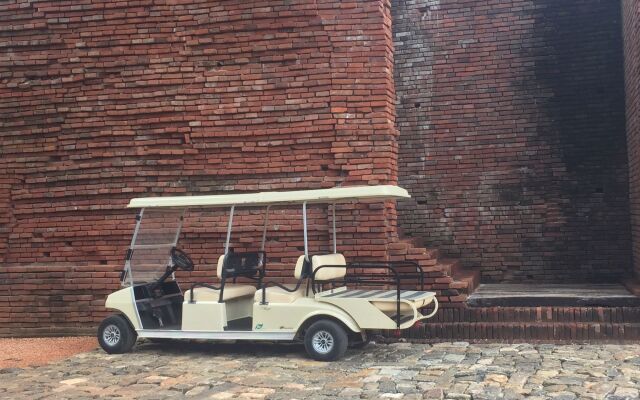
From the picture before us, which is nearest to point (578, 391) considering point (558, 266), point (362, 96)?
point (362, 96)

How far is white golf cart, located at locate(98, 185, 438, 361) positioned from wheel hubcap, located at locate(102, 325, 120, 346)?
0.4 inches

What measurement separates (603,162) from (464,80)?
2.33 metres

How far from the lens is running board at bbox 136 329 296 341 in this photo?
657 centimetres

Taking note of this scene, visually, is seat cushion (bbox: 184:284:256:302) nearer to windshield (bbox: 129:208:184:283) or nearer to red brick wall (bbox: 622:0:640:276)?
windshield (bbox: 129:208:184:283)

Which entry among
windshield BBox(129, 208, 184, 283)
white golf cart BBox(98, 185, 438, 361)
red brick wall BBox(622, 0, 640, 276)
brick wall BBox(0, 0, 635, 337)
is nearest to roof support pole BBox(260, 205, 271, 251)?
white golf cart BBox(98, 185, 438, 361)

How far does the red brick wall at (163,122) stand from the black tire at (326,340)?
5.22 feet

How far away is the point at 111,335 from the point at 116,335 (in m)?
0.06

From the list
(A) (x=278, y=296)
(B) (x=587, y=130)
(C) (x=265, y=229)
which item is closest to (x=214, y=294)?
(A) (x=278, y=296)

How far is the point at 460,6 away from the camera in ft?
33.3

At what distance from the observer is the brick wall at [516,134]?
31.2ft

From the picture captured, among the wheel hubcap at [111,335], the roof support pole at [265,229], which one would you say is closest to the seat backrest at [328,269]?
the roof support pole at [265,229]

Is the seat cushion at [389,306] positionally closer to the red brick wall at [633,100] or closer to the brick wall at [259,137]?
the brick wall at [259,137]

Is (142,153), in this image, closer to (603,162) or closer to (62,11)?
(62,11)

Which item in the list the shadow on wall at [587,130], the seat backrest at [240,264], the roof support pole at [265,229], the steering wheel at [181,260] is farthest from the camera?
the shadow on wall at [587,130]
